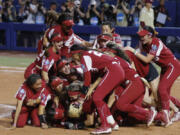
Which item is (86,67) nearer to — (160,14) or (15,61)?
(15,61)

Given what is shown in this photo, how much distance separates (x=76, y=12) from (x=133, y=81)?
1023 centimetres

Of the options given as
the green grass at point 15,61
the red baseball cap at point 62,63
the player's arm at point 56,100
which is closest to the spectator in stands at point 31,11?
the green grass at point 15,61

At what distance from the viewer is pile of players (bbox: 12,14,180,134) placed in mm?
6254

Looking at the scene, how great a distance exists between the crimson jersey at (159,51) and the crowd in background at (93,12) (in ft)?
21.9

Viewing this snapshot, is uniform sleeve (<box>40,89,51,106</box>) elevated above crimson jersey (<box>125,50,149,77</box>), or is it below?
below

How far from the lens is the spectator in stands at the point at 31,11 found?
695 inches

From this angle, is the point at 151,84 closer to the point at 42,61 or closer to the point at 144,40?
the point at 144,40

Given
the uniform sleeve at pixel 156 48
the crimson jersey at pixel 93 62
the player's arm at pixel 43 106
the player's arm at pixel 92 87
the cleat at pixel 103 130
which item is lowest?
the cleat at pixel 103 130

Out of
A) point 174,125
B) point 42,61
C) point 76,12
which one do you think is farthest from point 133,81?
point 76,12

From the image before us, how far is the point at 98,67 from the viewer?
6277 millimetres

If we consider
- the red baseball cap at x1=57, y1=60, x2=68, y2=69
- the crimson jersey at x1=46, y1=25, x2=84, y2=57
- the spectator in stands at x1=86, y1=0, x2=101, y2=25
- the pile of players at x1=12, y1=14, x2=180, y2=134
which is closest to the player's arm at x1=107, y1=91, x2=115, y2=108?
the pile of players at x1=12, y1=14, x2=180, y2=134

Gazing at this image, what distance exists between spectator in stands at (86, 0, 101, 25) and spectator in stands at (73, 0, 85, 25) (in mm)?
238

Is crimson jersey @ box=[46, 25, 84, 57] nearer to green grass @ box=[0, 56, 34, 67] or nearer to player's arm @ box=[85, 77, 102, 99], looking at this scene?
player's arm @ box=[85, 77, 102, 99]

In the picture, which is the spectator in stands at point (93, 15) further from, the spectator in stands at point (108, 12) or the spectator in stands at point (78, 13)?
the spectator in stands at point (108, 12)
